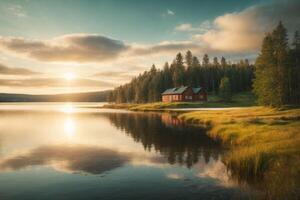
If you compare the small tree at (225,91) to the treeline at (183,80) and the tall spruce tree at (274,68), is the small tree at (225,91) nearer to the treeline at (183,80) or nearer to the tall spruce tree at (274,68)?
the treeline at (183,80)

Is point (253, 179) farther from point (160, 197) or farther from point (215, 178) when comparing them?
point (160, 197)

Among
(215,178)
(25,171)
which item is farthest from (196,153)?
(25,171)

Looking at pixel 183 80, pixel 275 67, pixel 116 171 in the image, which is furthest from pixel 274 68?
pixel 183 80

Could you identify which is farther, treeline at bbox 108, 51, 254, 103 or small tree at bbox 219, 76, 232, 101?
treeline at bbox 108, 51, 254, 103

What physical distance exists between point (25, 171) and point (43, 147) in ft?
32.8

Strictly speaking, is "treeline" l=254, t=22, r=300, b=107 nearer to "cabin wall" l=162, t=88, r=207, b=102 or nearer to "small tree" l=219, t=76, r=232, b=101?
"small tree" l=219, t=76, r=232, b=101

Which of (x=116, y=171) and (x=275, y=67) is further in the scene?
(x=275, y=67)

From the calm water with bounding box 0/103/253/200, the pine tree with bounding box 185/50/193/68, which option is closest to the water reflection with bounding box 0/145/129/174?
the calm water with bounding box 0/103/253/200

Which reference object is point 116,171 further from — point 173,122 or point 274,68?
point 274,68

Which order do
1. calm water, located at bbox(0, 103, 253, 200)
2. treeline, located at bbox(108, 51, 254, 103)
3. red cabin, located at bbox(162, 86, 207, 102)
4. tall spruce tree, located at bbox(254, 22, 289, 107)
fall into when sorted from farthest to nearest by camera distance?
treeline, located at bbox(108, 51, 254, 103)
red cabin, located at bbox(162, 86, 207, 102)
tall spruce tree, located at bbox(254, 22, 289, 107)
calm water, located at bbox(0, 103, 253, 200)

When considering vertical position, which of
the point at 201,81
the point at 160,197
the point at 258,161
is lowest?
the point at 160,197

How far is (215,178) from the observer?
655 inches

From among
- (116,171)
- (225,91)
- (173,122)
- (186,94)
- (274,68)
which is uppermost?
(274,68)

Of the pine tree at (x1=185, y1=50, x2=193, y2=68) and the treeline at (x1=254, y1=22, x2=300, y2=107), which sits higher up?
the pine tree at (x1=185, y1=50, x2=193, y2=68)
